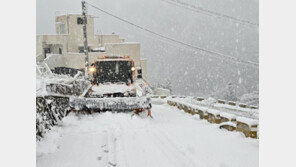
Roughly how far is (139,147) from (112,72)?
6187mm

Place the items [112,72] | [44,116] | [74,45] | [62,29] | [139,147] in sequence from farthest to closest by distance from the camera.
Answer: [62,29], [74,45], [112,72], [44,116], [139,147]

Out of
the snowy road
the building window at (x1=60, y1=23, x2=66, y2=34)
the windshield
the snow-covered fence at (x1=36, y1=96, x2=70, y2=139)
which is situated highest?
the building window at (x1=60, y1=23, x2=66, y2=34)

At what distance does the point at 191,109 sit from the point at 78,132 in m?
6.71

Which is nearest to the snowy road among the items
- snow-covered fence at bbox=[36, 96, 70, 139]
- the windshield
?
snow-covered fence at bbox=[36, 96, 70, 139]

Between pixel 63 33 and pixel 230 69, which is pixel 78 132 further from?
pixel 230 69

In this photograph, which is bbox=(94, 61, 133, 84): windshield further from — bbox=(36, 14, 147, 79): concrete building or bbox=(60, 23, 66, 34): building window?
bbox=(60, 23, 66, 34): building window

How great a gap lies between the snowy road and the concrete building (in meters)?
24.9

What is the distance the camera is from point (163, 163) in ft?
16.5

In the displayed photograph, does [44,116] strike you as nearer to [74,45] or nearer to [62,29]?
[74,45]

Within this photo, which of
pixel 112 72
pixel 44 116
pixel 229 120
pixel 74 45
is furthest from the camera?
pixel 74 45

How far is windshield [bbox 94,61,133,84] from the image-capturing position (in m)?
11.6

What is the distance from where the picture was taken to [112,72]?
460 inches

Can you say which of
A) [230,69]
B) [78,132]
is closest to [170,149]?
[78,132]

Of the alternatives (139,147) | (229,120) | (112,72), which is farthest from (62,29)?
(139,147)
